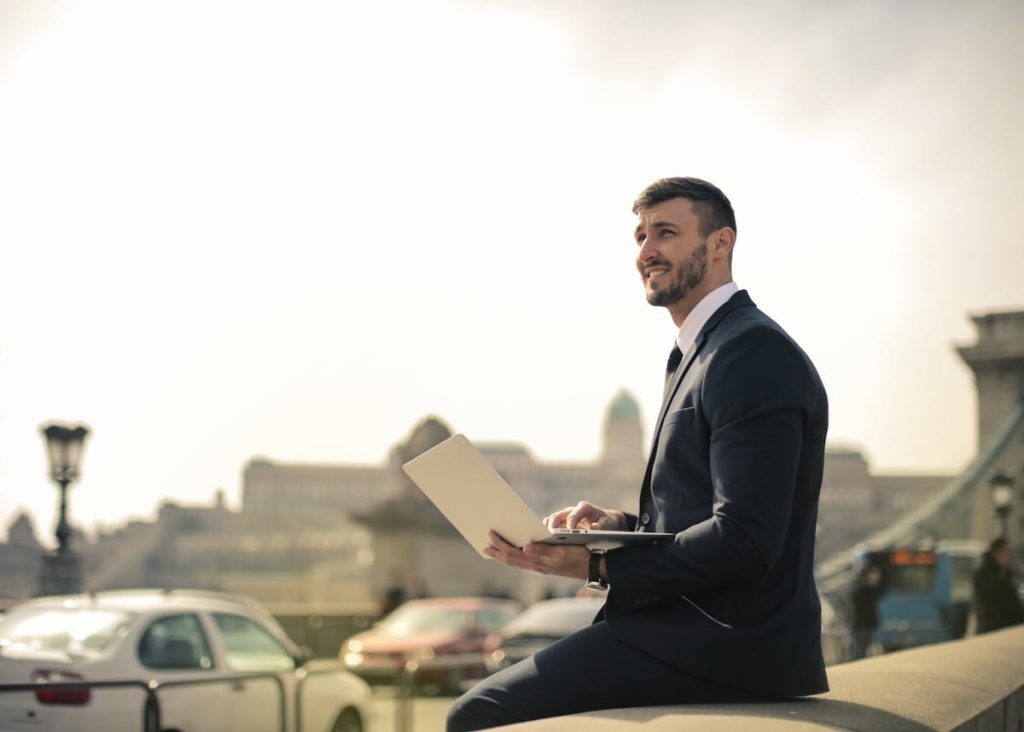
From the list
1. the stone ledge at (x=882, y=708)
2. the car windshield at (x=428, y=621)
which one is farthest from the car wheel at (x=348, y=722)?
the car windshield at (x=428, y=621)

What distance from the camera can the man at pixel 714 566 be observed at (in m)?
3.42

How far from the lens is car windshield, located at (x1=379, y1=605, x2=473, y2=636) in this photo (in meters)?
21.0

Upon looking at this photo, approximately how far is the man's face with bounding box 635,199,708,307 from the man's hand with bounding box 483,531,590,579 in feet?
2.32

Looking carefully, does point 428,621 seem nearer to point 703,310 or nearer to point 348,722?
point 348,722

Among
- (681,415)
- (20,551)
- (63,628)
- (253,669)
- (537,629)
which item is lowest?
(20,551)

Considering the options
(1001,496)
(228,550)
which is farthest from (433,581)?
(228,550)

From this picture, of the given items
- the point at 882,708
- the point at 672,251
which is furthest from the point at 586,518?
the point at 882,708

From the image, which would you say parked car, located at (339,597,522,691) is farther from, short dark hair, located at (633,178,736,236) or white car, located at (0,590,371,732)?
short dark hair, located at (633,178,736,236)

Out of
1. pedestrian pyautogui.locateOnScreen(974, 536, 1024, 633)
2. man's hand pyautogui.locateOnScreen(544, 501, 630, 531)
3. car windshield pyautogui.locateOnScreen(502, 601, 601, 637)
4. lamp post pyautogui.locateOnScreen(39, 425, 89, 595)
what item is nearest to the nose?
man's hand pyautogui.locateOnScreen(544, 501, 630, 531)

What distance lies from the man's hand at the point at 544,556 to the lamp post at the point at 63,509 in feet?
48.5

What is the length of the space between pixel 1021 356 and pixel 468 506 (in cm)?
4933

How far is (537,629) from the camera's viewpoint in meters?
16.4

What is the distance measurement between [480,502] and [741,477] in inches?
22.8

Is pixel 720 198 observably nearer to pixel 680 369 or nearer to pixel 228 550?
pixel 680 369
